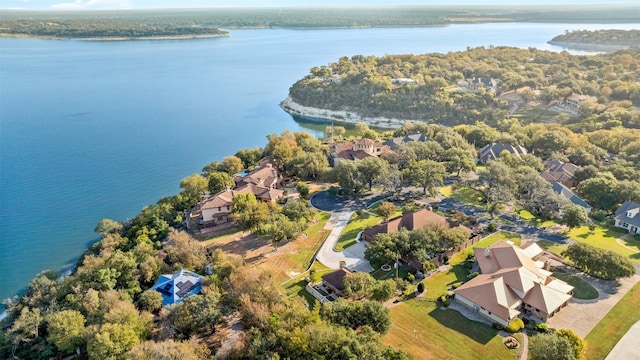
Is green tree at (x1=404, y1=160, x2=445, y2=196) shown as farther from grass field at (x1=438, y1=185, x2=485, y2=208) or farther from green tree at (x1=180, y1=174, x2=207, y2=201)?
green tree at (x1=180, y1=174, x2=207, y2=201)

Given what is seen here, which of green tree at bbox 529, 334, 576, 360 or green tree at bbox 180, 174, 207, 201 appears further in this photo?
green tree at bbox 180, 174, 207, 201

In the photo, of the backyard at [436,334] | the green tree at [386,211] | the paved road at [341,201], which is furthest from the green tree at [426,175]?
the backyard at [436,334]

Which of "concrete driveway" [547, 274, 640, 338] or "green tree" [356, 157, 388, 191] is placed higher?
"green tree" [356, 157, 388, 191]

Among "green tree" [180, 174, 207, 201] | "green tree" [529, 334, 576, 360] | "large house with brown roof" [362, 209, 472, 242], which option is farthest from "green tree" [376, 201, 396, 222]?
"green tree" [180, 174, 207, 201]

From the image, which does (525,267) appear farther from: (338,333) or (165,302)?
(165,302)

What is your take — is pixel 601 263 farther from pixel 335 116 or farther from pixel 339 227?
pixel 335 116

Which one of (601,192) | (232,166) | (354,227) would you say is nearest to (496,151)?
(601,192)

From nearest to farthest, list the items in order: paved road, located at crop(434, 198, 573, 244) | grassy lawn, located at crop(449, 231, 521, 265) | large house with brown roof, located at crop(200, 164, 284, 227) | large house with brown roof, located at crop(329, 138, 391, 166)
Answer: grassy lawn, located at crop(449, 231, 521, 265) → paved road, located at crop(434, 198, 573, 244) → large house with brown roof, located at crop(200, 164, 284, 227) → large house with brown roof, located at crop(329, 138, 391, 166)
